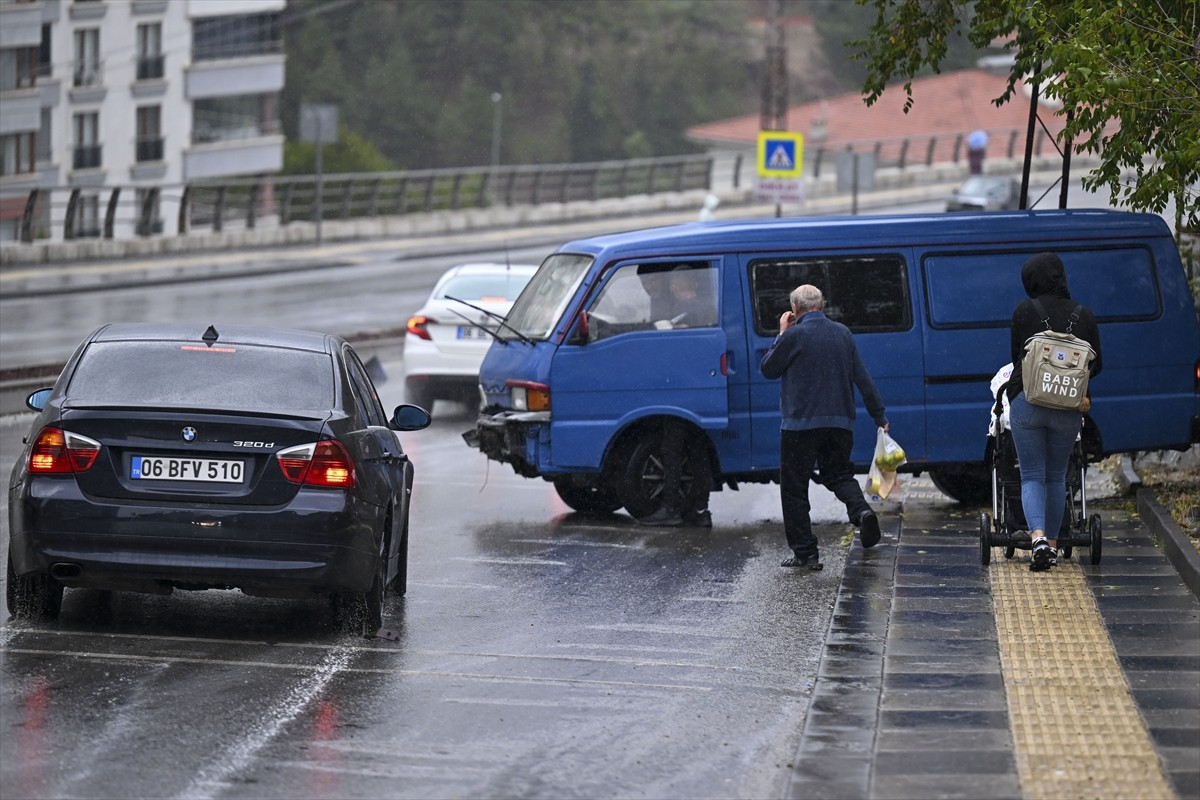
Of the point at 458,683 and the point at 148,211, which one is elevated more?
the point at 148,211

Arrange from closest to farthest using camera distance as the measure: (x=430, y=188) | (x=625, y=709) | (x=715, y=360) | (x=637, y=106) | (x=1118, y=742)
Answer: (x=1118, y=742) → (x=625, y=709) → (x=715, y=360) → (x=430, y=188) → (x=637, y=106)

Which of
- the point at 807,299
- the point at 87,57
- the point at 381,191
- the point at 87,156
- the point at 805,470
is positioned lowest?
the point at 805,470

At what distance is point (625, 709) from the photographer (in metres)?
7.82

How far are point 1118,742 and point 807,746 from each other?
1055 millimetres

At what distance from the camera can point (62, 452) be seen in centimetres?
880

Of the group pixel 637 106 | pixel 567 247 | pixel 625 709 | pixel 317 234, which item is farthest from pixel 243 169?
pixel 625 709

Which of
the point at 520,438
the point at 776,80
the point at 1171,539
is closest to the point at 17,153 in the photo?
the point at 776,80

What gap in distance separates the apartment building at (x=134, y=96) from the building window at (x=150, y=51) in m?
0.04

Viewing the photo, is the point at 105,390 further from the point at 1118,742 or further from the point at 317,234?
the point at 317,234

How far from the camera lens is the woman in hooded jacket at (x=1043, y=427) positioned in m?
10.8

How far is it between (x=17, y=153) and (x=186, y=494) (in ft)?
218

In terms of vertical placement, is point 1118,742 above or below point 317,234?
below

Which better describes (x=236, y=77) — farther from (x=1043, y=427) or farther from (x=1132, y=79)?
(x=1043, y=427)

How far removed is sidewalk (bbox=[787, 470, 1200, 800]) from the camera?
6.57m
